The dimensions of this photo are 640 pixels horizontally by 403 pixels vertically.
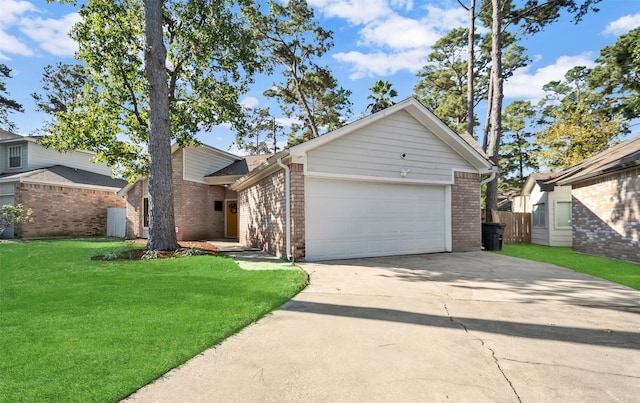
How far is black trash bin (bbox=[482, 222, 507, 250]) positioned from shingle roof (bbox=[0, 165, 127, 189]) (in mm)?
21821

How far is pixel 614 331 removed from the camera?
341cm

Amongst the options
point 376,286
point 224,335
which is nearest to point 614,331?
point 376,286

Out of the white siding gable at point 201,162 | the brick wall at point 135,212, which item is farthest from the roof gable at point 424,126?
the brick wall at point 135,212

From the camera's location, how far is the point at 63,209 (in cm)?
1758

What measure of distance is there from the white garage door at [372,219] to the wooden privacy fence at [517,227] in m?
6.76

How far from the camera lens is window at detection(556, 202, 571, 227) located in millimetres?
13570

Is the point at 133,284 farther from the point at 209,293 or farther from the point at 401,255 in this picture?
the point at 401,255

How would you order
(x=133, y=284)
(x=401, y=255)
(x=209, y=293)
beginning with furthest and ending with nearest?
(x=401, y=255) < (x=133, y=284) < (x=209, y=293)

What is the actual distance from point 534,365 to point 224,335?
115 inches

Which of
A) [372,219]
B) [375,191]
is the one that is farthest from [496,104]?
[372,219]

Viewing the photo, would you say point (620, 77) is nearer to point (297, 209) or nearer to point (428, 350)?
point (297, 209)

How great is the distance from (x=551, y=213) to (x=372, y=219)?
9.98 metres

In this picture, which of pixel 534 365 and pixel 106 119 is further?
pixel 106 119

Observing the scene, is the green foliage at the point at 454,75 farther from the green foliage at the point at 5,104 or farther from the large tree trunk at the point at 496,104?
the green foliage at the point at 5,104
